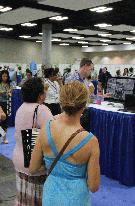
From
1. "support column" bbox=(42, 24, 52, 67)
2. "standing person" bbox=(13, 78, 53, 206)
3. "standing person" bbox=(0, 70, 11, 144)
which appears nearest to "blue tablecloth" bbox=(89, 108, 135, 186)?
"standing person" bbox=(13, 78, 53, 206)

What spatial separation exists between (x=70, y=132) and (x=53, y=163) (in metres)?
0.16

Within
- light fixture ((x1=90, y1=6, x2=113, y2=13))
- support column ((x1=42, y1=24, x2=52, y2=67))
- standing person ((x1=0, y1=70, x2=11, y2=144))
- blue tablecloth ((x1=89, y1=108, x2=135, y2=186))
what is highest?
light fixture ((x1=90, y1=6, x2=113, y2=13))

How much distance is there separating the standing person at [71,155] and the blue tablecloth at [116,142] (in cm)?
220

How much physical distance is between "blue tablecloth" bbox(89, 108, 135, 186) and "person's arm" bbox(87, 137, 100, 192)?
7.28 feet

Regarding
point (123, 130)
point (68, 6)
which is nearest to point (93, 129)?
point (123, 130)

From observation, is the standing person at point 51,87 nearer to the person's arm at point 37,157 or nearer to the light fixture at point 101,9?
the person's arm at point 37,157

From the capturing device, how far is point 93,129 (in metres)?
4.15

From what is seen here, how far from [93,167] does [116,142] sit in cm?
246

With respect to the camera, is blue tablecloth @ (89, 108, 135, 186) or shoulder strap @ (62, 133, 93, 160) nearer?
shoulder strap @ (62, 133, 93, 160)

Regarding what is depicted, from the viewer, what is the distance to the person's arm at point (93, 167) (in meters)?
1.37

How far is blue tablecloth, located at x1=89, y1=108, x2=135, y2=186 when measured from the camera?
360 centimetres

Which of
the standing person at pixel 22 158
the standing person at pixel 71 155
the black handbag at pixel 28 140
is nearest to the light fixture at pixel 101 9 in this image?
the standing person at pixel 22 158

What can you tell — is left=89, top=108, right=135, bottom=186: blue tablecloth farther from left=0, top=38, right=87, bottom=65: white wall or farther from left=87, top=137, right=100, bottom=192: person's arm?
left=0, top=38, right=87, bottom=65: white wall

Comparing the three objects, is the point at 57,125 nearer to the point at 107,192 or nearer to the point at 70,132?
the point at 70,132
